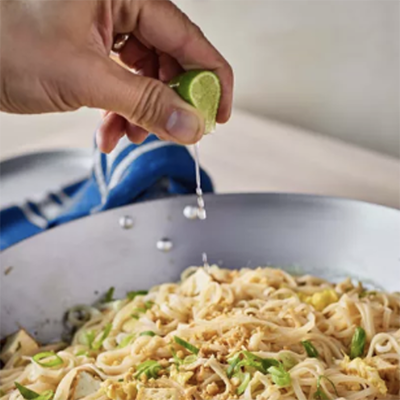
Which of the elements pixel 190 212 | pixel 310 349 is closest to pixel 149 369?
pixel 310 349

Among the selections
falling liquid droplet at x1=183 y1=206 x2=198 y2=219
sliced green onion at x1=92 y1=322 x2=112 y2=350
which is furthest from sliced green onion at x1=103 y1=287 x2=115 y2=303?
falling liquid droplet at x1=183 y1=206 x2=198 y2=219

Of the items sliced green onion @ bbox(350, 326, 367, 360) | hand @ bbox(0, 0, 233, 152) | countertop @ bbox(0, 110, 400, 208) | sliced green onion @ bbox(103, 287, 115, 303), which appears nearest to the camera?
hand @ bbox(0, 0, 233, 152)

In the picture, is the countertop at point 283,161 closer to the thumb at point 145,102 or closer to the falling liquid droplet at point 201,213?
the falling liquid droplet at point 201,213

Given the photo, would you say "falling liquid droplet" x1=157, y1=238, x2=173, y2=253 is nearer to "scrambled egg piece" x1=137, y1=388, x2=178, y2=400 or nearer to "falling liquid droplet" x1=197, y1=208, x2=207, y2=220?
"falling liquid droplet" x1=197, y1=208, x2=207, y2=220

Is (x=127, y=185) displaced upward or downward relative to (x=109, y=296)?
upward

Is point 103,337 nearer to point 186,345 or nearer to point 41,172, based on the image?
point 186,345

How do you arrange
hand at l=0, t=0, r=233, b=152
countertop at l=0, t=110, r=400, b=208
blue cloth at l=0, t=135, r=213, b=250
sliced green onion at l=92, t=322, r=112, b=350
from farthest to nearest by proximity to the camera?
countertop at l=0, t=110, r=400, b=208 → blue cloth at l=0, t=135, r=213, b=250 → sliced green onion at l=92, t=322, r=112, b=350 → hand at l=0, t=0, r=233, b=152

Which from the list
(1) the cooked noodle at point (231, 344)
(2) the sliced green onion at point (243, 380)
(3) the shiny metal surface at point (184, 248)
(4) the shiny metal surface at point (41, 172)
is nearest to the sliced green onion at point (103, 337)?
(1) the cooked noodle at point (231, 344)
